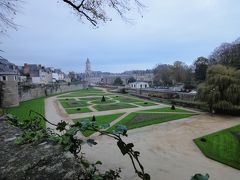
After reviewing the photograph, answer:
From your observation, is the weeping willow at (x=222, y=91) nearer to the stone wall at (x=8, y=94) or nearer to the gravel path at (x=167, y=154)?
the gravel path at (x=167, y=154)

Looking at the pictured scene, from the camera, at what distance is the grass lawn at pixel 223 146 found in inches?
426

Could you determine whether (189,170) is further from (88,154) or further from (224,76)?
(224,76)

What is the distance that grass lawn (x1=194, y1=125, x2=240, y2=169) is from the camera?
35.5 ft

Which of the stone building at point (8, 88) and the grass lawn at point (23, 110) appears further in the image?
the stone building at point (8, 88)

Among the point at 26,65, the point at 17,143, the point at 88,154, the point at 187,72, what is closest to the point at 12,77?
the point at 88,154

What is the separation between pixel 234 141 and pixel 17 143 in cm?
1354

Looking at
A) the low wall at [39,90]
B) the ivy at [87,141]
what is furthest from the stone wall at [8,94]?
the ivy at [87,141]

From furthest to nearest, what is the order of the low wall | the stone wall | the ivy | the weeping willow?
the low wall, the stone wall, the weeping willow, the ivy

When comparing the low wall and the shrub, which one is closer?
the shrub

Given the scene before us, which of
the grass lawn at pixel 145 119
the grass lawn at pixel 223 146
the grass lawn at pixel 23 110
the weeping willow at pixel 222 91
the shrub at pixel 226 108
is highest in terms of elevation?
the weeping willow at pixel 222 91

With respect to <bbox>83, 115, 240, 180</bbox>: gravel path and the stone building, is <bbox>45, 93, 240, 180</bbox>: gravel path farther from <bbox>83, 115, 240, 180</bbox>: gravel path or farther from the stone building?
the stone building

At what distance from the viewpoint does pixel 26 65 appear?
208 feet

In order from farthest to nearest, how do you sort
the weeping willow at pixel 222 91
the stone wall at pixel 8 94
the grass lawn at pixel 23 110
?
the stone wall at pixel 8 94 < the weeping willow at pixel 222 91 < the grass lawn at pixel 23 110

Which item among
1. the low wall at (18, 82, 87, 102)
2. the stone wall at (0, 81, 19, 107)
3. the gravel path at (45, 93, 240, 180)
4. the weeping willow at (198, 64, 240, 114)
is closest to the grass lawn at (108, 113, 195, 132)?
the gravel path at (45, 93, 240, 180)
